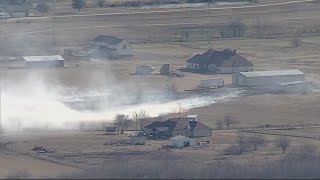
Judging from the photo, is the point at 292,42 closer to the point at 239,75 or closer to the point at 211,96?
the point at 239,75

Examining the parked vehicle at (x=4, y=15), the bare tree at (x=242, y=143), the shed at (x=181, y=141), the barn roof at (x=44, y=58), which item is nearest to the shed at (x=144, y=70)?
the barn roof at (x=44, y=58)

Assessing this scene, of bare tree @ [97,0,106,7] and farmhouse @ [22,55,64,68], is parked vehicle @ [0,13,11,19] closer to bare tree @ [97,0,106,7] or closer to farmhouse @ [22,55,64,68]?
bare tree @ [97,0,106,7]

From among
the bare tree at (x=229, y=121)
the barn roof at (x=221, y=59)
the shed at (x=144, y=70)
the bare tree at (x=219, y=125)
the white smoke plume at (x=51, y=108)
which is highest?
the barn roof at (x=221, y=59)

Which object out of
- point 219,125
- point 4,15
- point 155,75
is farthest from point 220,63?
point 4,15

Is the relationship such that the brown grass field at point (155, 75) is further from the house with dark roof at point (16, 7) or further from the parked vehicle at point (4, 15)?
the house with dark roof at point (16, 7)

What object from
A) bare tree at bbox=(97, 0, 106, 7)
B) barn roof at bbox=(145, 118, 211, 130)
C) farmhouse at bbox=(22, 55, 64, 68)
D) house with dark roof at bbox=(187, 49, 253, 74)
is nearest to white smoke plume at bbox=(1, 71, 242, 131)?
barn roof at bbox=(145, 118, 211, 130)

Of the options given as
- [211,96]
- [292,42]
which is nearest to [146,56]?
[292,42]

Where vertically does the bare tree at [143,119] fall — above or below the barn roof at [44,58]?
below

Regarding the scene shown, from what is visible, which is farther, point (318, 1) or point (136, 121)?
point (318, 1)
